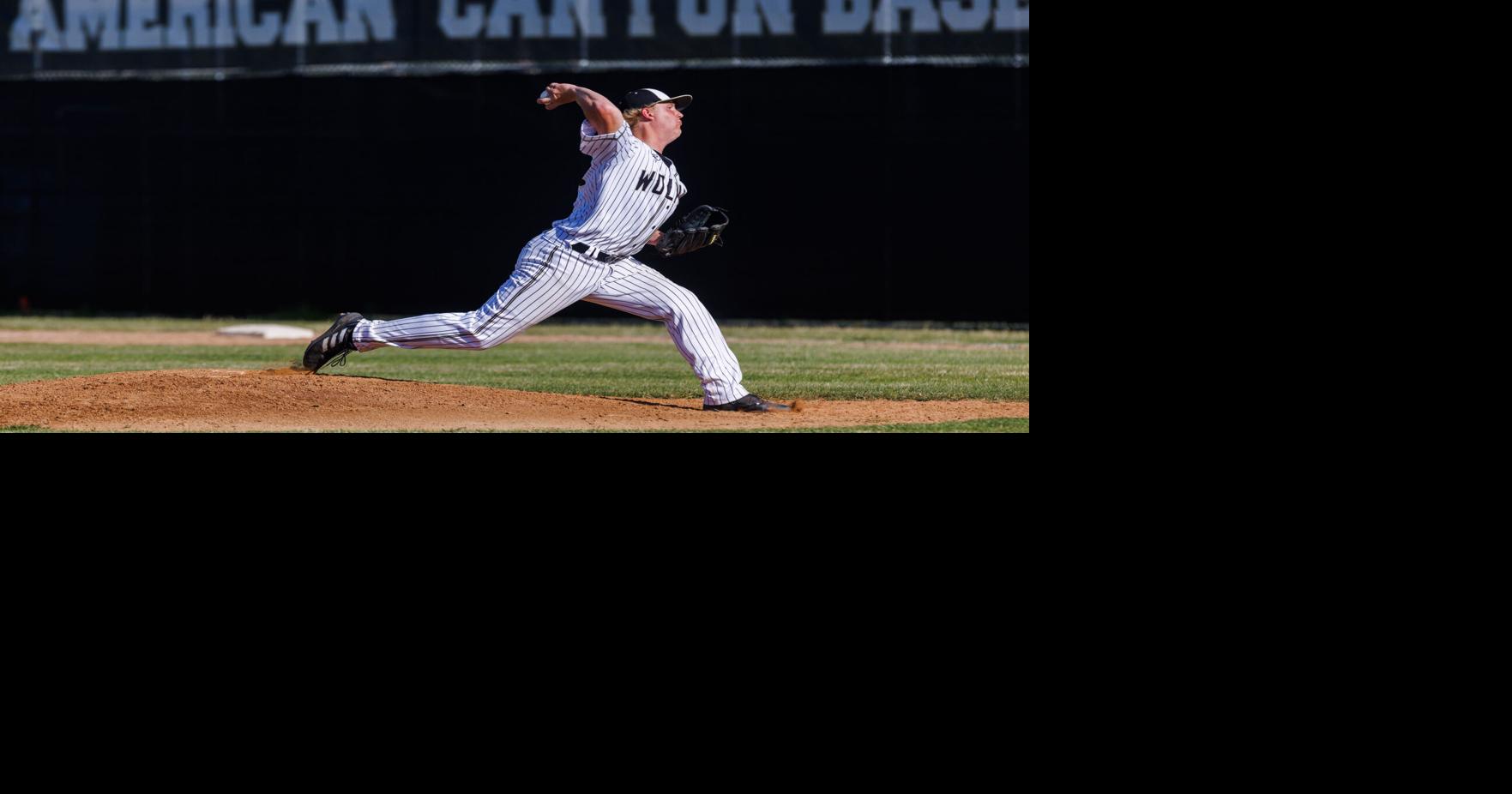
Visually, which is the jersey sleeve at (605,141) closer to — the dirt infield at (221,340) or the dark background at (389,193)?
the dirt infield at (221,340)

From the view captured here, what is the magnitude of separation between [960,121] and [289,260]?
6.15 meters

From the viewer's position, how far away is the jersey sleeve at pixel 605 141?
565 cm

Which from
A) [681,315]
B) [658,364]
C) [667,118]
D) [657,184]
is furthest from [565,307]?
→ [658,364]

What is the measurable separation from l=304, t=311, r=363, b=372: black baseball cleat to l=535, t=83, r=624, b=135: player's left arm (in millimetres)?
1224

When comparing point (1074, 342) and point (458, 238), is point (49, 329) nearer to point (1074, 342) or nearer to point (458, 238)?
point (458, 238)

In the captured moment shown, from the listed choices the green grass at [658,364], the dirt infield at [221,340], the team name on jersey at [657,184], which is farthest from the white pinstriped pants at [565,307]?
the dirt infield at [221,340]

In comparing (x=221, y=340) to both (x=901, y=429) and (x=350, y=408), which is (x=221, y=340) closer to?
(x=350, y=408)

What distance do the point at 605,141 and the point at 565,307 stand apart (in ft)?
2.12

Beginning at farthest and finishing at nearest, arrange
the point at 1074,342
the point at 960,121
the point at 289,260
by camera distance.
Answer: the point at 289,260 → the point at 960,121 → the point at 1074,342

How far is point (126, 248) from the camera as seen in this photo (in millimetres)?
13688

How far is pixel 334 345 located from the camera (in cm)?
604

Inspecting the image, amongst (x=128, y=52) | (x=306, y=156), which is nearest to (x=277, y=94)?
(x=306, y=156)

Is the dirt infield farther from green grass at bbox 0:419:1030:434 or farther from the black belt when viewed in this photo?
the black belt

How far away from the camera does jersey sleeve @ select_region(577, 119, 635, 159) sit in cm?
565
